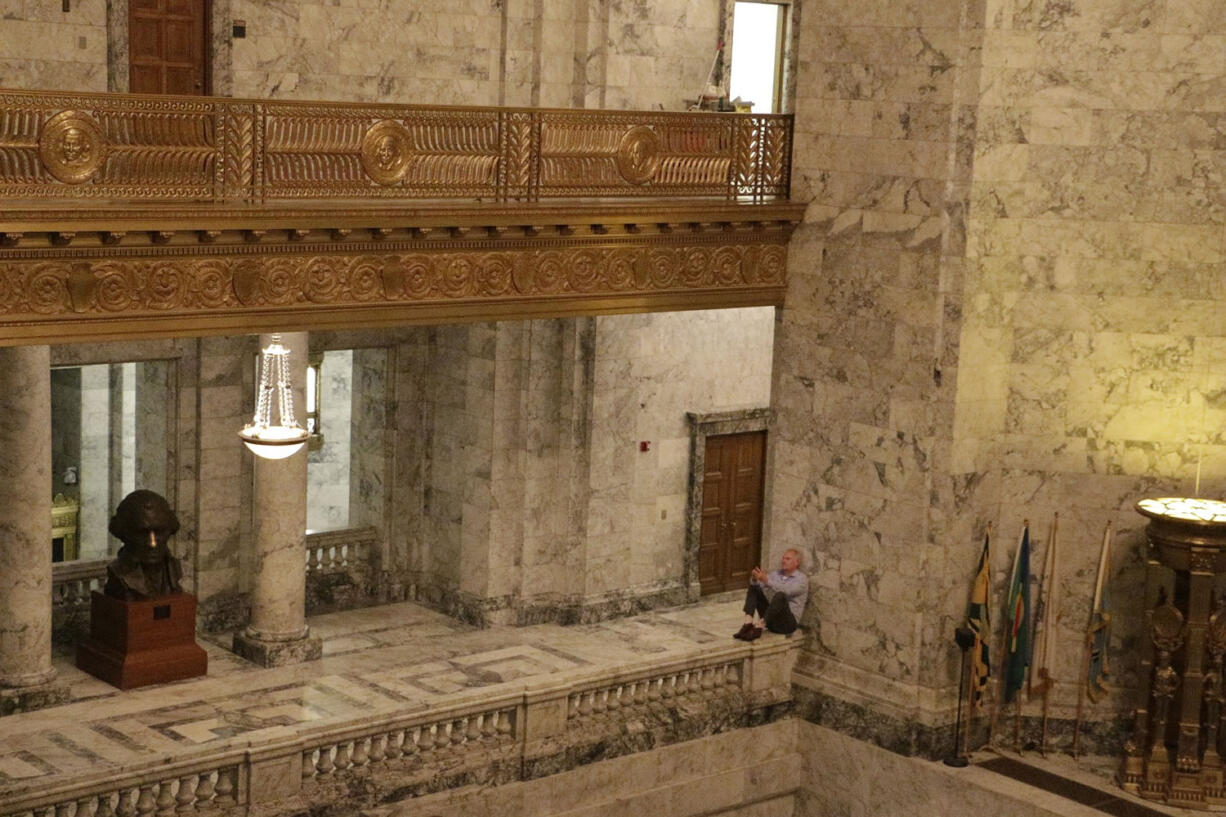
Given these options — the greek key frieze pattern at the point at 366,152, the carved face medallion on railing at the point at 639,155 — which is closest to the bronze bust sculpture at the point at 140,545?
the greek key frieze pattern at the point at 366,152

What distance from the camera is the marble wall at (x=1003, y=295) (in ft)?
48.3

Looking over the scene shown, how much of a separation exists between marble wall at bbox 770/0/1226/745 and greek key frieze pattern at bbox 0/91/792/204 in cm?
114

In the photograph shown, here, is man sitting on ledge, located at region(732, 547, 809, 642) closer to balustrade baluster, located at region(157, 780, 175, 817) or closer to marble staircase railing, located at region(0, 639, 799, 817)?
marble staircase railing, located at region(0, 639, 799, 817)

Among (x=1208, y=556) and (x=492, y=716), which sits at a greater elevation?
(x=1208, y=556)

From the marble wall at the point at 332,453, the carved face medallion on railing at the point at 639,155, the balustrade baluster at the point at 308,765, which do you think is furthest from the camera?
the marble wall at the point at 332,453

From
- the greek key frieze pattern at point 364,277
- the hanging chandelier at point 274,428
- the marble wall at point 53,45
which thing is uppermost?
the marble wall at point 53,45

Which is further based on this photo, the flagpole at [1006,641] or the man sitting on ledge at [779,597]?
the man sitting on ledge at [779,597]

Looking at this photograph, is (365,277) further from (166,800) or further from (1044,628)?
(1044,628)

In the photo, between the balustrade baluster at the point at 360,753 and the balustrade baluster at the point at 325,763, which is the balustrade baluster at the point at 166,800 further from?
the balustrade baluster at the point at 360,753

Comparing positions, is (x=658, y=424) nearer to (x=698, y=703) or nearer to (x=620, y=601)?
(x=620, y=601)

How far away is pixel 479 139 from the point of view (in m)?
14.0

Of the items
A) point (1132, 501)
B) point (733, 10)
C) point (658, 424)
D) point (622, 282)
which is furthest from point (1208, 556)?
point (733, 10)

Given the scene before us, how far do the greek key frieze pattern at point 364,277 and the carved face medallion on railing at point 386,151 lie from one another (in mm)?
601

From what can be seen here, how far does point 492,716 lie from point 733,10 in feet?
27.4
